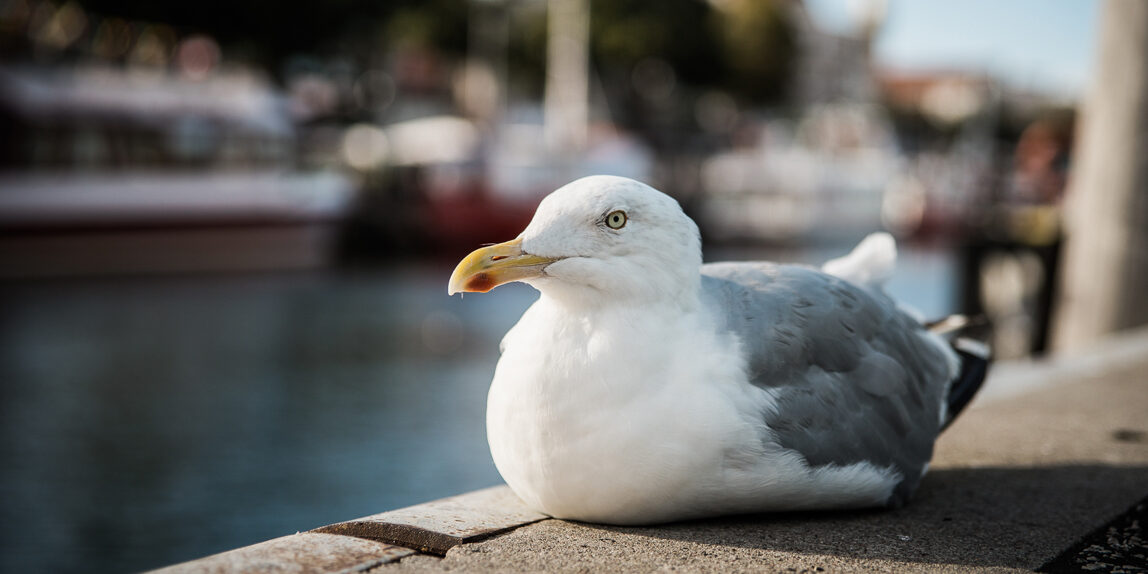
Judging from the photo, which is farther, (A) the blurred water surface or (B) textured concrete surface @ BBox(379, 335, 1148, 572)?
(A) the blurred water surface

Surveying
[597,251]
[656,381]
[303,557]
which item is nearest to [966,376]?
[656,381]

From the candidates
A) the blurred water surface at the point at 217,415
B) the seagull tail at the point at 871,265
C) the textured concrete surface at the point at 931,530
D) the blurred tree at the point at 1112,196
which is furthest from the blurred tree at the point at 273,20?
the textured concrete surface at the point at 931,530

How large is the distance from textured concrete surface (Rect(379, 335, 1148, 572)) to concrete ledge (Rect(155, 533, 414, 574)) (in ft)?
0.24

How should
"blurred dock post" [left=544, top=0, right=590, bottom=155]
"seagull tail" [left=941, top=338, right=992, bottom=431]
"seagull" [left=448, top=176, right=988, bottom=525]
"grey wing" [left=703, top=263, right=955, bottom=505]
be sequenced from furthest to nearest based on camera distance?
"blurred dock post" [left=544, top=0, right=590, bottom=155]
"seagull tail" [left=941, top=338, right=992, bottom=431]
"grey wing" [left=703, top=263, right=955, bottom=505]
"seagull" [left=448, top=176, right=988, bottom=525]

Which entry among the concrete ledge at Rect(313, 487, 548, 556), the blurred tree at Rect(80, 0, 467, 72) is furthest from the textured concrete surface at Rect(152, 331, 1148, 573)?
the blurred tree at Rect(80, 0, 467, 72)

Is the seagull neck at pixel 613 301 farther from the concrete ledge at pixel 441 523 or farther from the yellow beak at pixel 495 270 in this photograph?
the concrete ledge at pixel 441 523

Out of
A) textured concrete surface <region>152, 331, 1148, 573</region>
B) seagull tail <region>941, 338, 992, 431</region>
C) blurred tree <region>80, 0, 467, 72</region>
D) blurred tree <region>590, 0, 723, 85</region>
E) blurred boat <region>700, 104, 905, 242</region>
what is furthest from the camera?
blurred tree <region>590, 0, 723, 85</region>

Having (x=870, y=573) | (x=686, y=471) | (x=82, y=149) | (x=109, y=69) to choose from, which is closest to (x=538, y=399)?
(x=686, y=471)

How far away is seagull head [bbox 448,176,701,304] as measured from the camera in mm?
2686

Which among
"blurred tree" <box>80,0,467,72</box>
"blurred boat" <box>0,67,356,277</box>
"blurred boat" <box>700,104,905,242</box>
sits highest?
"blurred tree" <box>80,0,467,72</box>

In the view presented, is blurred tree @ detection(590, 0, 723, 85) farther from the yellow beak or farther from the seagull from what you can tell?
the yellow beak

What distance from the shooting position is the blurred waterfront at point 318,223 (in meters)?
8.40

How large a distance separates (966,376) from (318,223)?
2066cm

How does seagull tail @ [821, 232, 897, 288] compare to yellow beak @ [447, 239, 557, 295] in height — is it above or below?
below
